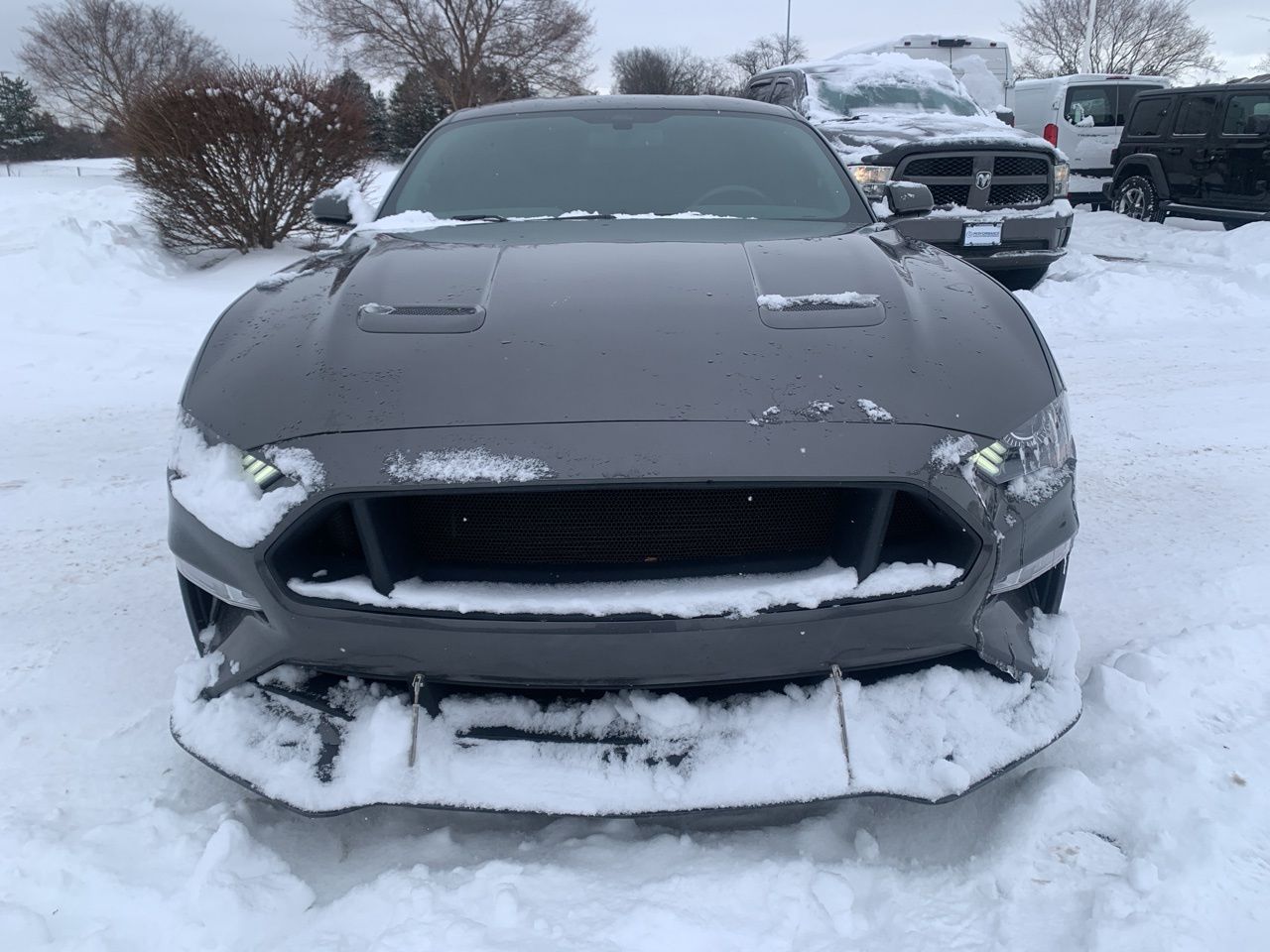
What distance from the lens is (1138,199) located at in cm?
1221

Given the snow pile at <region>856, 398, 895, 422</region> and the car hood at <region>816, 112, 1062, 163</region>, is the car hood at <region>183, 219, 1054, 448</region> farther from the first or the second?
the car hood at <region>816, 112, 1062, 163</region>

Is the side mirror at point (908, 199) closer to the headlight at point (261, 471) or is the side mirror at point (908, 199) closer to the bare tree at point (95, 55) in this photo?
the headlight at point (261, 471)

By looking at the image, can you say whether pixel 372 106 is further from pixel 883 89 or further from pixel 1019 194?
pixel 1019 194

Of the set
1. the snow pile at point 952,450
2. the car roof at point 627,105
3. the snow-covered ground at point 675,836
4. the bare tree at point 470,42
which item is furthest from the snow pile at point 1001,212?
the bare tree at point 470,42

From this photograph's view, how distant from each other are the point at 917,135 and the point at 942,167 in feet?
1.49

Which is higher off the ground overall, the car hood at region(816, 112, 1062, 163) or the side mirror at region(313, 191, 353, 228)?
the side mirror at region(313, 191, 353, 228)

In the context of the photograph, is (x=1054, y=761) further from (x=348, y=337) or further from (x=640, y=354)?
(x=348, y=337)

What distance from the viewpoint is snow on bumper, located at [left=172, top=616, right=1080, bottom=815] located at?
1614 mm

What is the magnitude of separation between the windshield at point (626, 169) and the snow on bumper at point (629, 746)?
1.68 metres

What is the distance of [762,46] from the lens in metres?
61.0

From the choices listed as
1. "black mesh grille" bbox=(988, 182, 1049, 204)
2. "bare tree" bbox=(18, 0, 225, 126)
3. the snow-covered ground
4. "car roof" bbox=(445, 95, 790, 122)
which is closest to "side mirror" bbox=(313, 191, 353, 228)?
Answer: "car roof" bbox=(445, 95, 790, 122)

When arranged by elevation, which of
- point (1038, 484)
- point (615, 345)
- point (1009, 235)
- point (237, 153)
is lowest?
point (1009, 235)

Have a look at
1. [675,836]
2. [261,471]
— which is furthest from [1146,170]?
[261,471]

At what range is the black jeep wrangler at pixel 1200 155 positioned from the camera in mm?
10594
